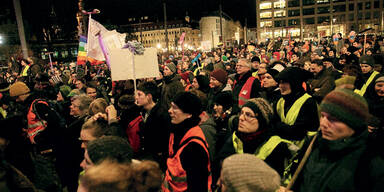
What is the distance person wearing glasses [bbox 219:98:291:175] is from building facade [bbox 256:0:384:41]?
8085 cm

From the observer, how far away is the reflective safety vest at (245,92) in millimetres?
5117

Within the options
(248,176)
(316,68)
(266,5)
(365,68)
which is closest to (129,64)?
(248,176)

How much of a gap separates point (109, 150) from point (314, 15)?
101 m

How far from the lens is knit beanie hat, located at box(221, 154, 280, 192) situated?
5.53 ft

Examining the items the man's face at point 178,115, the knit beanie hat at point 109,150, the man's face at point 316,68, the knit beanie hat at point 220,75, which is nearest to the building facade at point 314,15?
the man's face at point 316,68

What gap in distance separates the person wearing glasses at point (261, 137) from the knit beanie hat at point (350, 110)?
0.79 metres

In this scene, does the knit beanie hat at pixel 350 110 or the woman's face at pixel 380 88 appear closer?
the knit beanie hat at pixel 350 110

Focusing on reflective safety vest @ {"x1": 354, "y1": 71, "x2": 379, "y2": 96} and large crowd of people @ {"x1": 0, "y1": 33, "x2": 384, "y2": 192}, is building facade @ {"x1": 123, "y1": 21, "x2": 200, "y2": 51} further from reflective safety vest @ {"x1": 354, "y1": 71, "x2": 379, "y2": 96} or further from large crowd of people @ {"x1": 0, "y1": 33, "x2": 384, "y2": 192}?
large crowd of people @ {"x1": 0, "y1": 33, "x2": 384, "y2": 192}

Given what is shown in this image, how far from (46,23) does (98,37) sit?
61870 mm

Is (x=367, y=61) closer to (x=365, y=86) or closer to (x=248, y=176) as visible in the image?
(x=365, y=86)

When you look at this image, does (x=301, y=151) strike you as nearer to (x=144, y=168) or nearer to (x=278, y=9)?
(x=144, y=168)

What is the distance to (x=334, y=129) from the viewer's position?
2.01 meters

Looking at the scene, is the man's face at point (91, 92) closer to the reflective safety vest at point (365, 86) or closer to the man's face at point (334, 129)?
the man's face at point (334, 129)

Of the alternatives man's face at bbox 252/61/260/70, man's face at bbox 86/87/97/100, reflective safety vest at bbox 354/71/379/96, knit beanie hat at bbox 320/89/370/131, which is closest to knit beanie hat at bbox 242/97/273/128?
knit beanie hat at bbox 320/89/370/131
